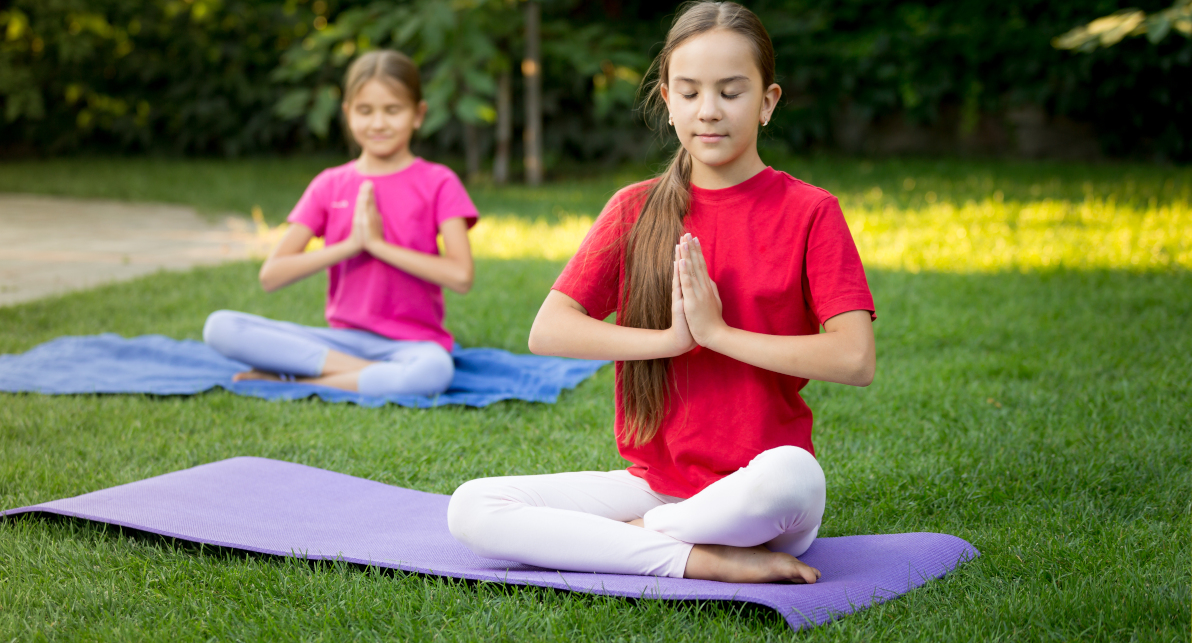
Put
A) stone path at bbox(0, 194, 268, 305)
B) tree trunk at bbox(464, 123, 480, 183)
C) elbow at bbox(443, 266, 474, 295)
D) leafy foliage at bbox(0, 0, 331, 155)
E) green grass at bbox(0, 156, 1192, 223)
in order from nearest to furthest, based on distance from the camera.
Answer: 1. elbow at bbox(443, 266, 474, 295)
2. stone path at bbox(0, 194, 268, 305)
3. green grass at bbox(0, 156, 1192, 223)
4. tree trunk at bbox(464, 123, 480, 183)
5. leafy foliage at bbox(0, 0, 331, 155)

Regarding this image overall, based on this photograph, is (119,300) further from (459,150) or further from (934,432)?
(459,150)

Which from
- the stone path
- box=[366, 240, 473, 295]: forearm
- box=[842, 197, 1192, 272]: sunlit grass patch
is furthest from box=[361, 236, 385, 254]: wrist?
box=[842, 197, 1192, 272]: sunlit grass patch

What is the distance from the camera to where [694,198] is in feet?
6.35

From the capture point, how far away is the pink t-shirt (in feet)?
11.3

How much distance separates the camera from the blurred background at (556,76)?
8.27 m

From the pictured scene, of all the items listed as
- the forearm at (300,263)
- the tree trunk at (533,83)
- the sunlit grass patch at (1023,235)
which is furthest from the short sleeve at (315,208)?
the tree trunk at (533,83)

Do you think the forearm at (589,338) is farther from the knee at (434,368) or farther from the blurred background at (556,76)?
the blurred background at (556,76)

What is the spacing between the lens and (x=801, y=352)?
174cm

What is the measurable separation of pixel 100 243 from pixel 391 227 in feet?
13.4

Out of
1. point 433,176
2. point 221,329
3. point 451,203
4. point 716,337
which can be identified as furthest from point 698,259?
point 221,329

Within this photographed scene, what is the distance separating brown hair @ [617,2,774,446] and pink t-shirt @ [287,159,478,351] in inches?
62.0

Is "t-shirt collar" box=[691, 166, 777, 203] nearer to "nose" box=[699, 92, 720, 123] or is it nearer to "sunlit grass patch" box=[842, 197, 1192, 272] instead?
"nose" box=[699, 92, 720, 123]

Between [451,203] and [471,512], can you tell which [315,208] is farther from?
[471,512]

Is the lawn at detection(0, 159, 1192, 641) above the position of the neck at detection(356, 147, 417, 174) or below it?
below
